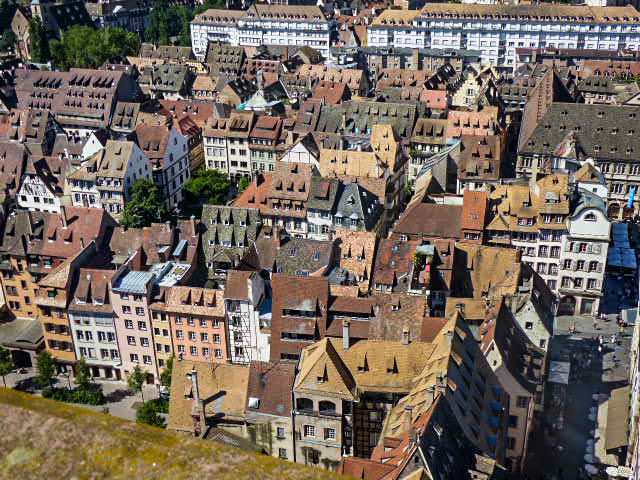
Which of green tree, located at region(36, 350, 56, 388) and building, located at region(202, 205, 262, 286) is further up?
building, located at region(202, 205, 262, 286)

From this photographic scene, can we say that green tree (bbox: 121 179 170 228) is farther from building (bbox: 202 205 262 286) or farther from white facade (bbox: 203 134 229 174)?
white facade (bbox: 203 134 229 174)

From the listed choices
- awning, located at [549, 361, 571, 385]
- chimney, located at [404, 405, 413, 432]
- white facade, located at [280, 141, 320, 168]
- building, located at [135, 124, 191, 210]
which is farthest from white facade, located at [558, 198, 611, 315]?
building, located at [135, 124, 191, 210]

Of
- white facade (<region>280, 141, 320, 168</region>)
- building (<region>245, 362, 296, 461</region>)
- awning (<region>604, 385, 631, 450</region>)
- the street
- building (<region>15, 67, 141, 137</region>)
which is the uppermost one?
building (<region>15, 67, 141, 137</region>)

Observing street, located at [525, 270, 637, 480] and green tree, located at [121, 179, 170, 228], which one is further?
green tree, located at [121, 179, 170, 228]

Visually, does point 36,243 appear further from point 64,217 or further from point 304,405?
point 304,405

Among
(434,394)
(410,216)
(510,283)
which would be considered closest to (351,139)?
(410,216)

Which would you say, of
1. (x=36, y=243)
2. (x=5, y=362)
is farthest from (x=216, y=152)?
(x=5, y=362)
